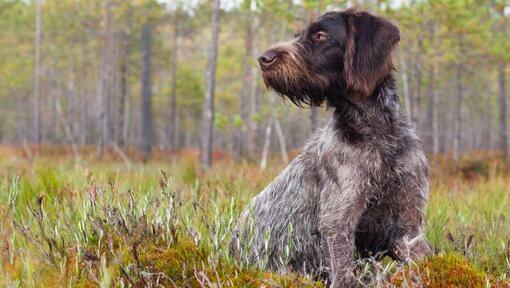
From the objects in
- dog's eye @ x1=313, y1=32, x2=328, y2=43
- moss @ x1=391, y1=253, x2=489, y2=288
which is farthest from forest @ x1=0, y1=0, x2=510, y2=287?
dog's eye @ x1=313, y1=32, x2=328, y2=43

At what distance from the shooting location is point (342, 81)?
3471mm

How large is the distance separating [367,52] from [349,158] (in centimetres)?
72

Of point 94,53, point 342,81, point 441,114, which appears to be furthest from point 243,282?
point 441,114

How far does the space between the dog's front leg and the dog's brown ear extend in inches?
26.9

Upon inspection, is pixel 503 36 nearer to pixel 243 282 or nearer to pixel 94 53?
pixel 243 282

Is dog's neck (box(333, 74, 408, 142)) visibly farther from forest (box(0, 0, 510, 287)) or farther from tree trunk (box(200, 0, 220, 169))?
tree trunk (box(200, 0, 220, 169))

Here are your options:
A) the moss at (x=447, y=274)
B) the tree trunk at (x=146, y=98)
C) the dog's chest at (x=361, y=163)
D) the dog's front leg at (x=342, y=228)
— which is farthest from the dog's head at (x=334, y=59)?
the tree trunk at (x=146, y=98)

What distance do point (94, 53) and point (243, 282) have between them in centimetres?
3366

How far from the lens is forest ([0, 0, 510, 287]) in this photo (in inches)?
112

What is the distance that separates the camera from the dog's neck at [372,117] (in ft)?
11.3

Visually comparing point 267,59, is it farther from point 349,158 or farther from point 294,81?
point 349,158

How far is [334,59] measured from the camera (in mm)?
3510

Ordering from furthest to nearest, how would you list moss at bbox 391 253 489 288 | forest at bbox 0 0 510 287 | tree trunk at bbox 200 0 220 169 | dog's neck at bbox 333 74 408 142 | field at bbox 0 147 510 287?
tree trunk at bbox 200 0 220 169 < dog's neck at bbox 333 74 408 142 < forest at bbox 0 0 510 287 < moss at bbox 391 253 489 288 < field at bbox 0 147 510 287

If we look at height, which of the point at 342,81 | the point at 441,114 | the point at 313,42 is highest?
the point at 313,42
